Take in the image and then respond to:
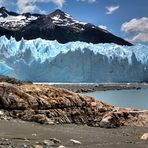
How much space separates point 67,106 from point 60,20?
17891cm

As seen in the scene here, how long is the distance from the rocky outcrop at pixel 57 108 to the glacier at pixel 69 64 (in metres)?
54.1

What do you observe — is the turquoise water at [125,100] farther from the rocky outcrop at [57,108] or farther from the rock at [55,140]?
the rock at [55,140]

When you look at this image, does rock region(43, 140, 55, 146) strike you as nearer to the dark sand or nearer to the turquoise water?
the dark sand

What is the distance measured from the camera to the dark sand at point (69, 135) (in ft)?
22.8

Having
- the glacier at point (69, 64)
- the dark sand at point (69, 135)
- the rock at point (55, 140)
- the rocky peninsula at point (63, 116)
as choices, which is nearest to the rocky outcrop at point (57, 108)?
the rocky peninsula at point (63, 116)

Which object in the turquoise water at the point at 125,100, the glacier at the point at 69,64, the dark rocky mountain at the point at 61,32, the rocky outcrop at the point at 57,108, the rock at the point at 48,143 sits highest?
the dark rocky mountain at the point at 61,32

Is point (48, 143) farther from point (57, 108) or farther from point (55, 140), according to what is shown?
point (57, 108)

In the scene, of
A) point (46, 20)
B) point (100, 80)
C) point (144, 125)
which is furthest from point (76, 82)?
point (46, 20)

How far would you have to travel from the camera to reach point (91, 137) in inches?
309

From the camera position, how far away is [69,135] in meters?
7.84

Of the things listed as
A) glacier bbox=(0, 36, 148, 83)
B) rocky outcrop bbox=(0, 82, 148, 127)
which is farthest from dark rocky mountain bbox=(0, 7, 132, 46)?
rocky outcrop bbox=(0, 82, 148, 127)

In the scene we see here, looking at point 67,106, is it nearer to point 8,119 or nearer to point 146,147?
point 8,119

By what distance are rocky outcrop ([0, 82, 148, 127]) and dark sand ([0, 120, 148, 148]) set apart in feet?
1.54

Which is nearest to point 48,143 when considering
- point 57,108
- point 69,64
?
point 57,108
